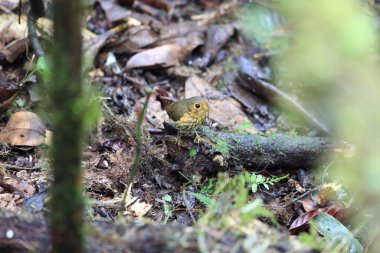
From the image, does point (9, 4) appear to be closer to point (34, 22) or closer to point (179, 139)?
point (34, 22)

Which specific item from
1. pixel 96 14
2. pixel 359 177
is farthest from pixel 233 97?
pixel 359 177

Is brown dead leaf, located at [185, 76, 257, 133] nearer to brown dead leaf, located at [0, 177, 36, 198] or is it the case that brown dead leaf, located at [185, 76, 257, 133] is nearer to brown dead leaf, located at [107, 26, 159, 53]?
brown dead leaf, located at [107, 26, 159, 53]

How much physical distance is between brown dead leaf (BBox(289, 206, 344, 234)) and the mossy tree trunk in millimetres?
2032

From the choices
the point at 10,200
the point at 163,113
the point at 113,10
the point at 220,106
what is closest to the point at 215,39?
the point at 220,106

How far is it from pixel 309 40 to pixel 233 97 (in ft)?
8.55

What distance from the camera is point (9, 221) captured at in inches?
82.1

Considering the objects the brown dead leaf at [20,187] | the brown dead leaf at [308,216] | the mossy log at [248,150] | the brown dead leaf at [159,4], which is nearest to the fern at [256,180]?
the mossy log at [248,150]

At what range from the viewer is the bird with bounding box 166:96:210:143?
140 inches

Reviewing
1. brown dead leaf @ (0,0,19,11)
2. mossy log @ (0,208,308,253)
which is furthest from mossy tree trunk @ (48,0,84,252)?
brown dead leaf @ (0,0,19,11)

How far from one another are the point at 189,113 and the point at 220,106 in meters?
1.12

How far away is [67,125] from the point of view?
1553 mm

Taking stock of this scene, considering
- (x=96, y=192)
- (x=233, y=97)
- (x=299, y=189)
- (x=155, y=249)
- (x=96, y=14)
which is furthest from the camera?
(x=96, y=14)

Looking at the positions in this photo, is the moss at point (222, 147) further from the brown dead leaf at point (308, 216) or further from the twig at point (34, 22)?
the twig at point (34, 22)

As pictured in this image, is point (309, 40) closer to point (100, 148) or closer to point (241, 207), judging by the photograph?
point (241, 207)
